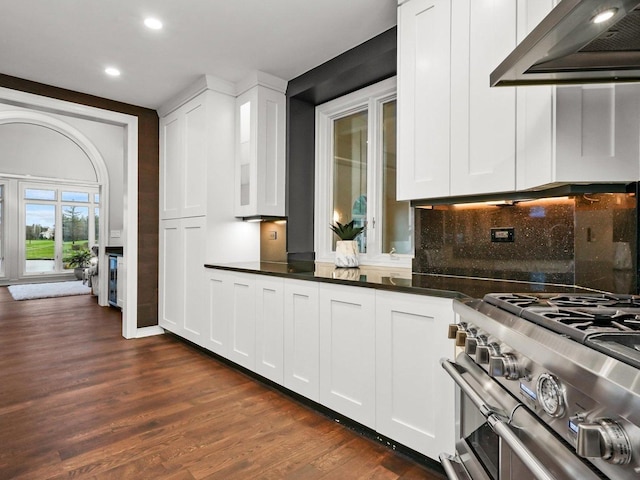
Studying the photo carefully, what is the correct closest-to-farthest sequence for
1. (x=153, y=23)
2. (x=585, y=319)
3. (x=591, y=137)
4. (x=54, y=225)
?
(x=585, y=319) < (x=591, y=137) < (x=153, y=23) < (x=54, y=225)

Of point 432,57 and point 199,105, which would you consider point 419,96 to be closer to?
point 432,57

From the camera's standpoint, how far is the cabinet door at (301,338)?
90.1 inches

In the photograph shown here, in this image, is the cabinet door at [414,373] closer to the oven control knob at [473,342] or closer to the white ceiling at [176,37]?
A: the oven control knob at [473,342]

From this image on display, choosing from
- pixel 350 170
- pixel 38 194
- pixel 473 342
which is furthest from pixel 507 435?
pixel 38 194

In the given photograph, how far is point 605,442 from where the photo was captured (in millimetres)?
668

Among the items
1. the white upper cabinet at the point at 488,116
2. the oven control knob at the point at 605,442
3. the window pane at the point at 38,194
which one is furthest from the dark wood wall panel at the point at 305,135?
the window pane at the point at 38,194

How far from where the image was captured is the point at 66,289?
24.7 feet

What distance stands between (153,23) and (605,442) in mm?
3011

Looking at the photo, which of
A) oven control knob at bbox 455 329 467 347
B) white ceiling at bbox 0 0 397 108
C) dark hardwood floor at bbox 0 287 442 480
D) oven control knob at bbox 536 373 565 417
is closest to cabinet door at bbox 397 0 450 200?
white ceiling at bbox 0 0 397 108

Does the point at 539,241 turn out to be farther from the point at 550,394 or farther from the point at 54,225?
the point at 54,225

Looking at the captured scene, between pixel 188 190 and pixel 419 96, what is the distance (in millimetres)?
2409

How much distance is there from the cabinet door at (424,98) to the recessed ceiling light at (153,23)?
154cm

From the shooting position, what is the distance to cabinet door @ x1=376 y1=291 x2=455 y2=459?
5.45 ft

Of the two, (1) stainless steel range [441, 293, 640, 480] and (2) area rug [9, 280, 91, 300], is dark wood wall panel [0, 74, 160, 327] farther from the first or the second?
(2) area rug [9, 280, 91, 300]
